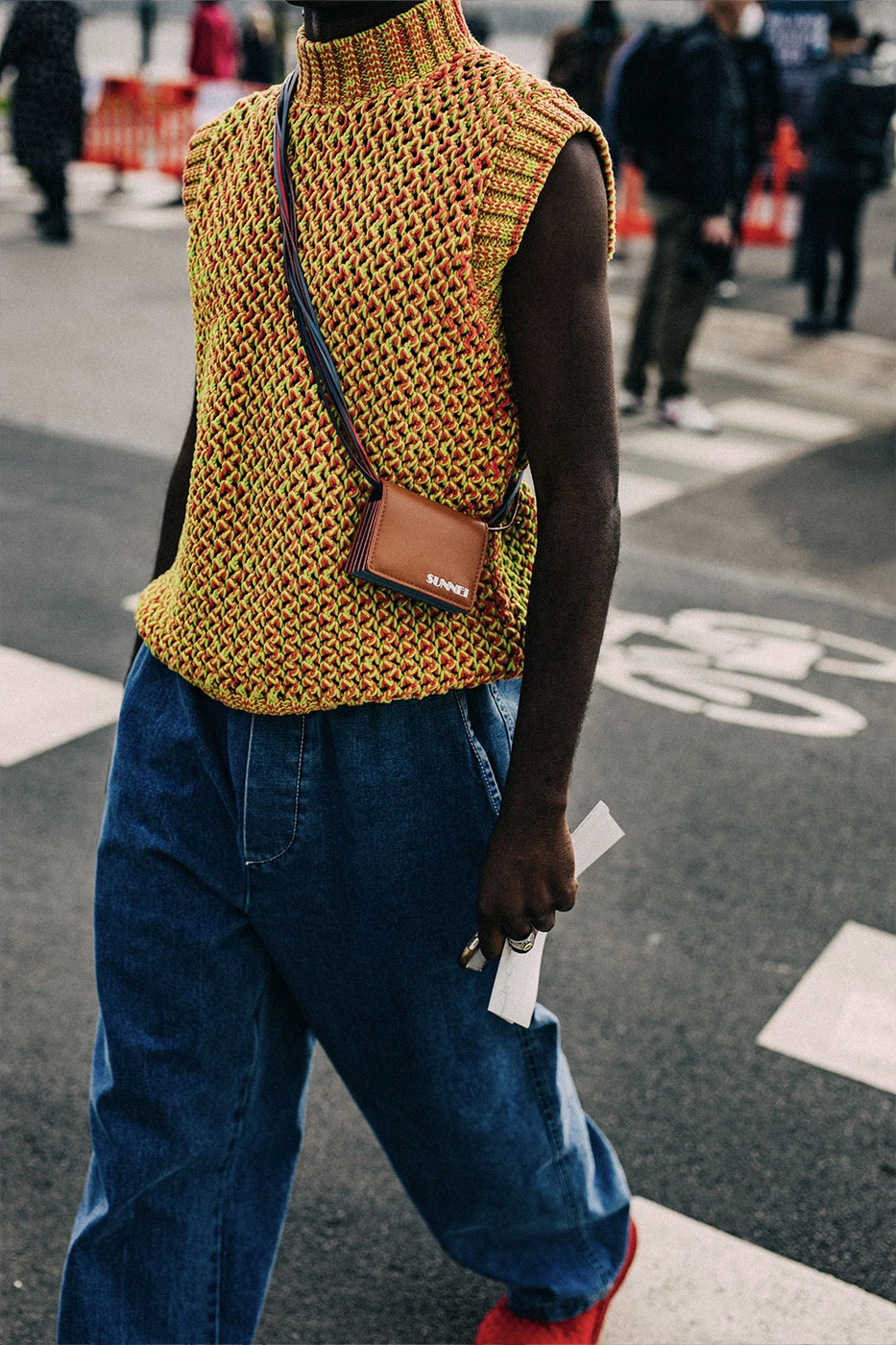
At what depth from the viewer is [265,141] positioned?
1676mm

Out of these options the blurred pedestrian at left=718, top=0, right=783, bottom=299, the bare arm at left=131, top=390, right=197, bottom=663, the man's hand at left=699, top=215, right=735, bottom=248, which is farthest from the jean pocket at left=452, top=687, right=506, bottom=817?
the blurred pedestrian at left=718, top=0, right=783, bottom=299

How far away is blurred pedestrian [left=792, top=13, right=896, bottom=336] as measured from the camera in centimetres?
1058

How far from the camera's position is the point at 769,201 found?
52.2ft

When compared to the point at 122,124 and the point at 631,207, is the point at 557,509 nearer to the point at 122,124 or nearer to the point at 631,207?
the point at 631,207

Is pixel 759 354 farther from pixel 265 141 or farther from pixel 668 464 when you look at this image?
pixel 265 141

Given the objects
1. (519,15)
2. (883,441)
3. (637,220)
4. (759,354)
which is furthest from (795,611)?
(519,15)

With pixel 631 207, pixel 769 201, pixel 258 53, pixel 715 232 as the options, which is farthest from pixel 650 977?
pixel 258 53

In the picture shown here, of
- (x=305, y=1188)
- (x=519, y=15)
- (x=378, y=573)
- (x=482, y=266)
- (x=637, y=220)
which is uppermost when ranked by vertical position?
(x=482, y=266)

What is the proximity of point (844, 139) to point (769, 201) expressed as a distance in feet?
17.6

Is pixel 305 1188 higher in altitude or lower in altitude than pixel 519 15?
higher

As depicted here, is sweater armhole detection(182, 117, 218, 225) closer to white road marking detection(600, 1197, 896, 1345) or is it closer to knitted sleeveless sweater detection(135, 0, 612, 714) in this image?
knitted sleeveless sweater detection(135, 0, 612, 714)

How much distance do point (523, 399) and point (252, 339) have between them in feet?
0.98

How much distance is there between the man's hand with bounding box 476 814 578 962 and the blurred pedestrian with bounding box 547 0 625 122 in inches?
382

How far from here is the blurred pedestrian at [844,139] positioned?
34.7 feet
